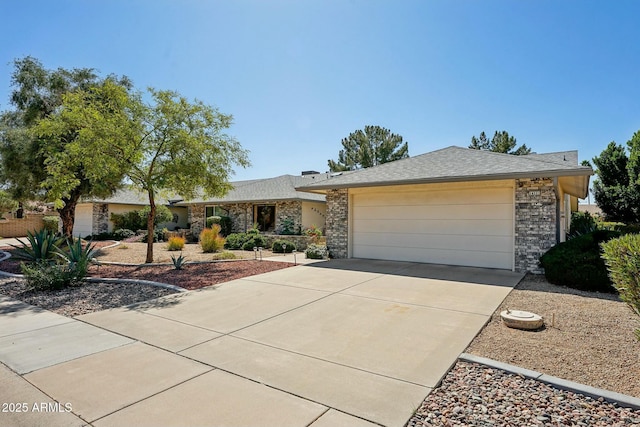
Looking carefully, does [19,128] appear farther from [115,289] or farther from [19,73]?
[115,289]

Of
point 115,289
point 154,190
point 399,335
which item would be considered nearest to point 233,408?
point 399,335

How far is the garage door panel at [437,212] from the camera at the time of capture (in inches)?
397

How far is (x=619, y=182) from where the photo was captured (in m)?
20.5

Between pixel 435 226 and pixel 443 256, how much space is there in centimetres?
98

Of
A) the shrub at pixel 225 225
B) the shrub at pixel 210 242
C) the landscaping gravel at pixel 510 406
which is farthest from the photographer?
the shrub at pixel 225 225

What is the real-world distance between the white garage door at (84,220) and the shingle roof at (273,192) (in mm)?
7888

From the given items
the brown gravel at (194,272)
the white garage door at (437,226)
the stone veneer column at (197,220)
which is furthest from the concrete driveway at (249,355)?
the stone veneer column at (197,220)

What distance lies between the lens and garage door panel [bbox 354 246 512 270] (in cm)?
1017

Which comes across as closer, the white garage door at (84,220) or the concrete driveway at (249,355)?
the concrete driveway at (249,355)

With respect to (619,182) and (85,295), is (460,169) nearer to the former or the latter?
(85,295)

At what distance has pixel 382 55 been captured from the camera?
1091cm

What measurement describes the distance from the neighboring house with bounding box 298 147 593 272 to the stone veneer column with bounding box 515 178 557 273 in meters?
0.02

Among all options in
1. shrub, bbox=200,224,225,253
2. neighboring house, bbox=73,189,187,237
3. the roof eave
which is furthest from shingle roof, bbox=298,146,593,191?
neighboring house, bbox=73,189,187,237

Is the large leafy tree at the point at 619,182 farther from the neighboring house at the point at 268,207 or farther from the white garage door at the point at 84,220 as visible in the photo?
the white garage door at the point at 84,220
